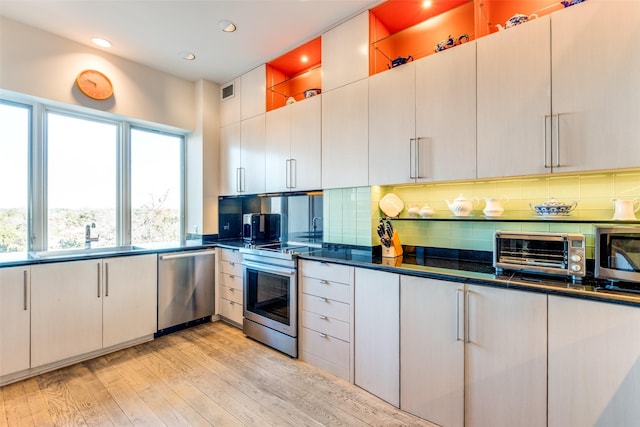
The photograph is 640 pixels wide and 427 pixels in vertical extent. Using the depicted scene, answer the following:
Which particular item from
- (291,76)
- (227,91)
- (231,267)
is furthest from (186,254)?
(291,76)

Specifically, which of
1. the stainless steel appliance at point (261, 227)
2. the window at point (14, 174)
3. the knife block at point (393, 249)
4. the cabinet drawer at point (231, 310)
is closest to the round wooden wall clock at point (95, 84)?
the window at point (14, 174)

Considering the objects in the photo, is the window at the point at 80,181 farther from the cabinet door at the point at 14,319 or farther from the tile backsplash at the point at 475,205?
the tile backsplash at the point at 475,205

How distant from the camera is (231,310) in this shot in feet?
11.0

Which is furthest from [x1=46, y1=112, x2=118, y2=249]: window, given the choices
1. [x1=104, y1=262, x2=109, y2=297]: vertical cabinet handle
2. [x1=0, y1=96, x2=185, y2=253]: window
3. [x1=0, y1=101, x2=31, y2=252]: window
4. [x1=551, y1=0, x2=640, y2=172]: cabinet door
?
[x1=551, y1=0, x2=640, y2=172]: cabinet door

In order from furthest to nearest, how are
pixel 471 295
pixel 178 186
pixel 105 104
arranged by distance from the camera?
pixel 178 186, pixel 105 104, pixel 471 295

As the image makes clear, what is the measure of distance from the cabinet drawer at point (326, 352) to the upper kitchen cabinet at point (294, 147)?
1.34 metres

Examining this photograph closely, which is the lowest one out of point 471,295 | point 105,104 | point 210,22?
point 471,295

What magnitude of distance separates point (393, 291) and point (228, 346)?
181 cm

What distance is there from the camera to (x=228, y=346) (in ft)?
9.44

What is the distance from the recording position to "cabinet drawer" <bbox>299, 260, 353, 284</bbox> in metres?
2.26

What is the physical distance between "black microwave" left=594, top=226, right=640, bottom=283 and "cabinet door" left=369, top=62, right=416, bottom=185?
1.11 m

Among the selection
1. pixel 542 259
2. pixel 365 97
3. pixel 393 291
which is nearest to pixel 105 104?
pixel 365 97

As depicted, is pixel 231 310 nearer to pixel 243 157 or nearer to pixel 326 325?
pixel 326 325

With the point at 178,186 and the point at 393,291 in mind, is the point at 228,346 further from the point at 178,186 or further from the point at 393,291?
the point at 178,186
